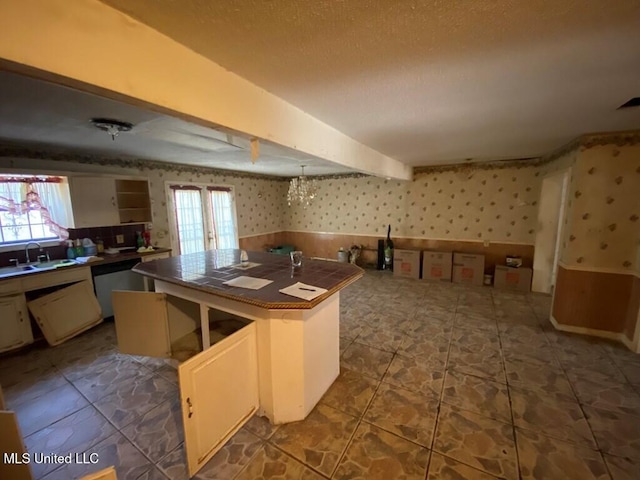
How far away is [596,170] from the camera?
107 inches

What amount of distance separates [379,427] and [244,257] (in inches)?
74.7

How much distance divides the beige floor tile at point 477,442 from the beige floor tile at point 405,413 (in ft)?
0.23

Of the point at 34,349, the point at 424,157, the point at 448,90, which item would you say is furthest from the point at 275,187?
the point at 448,90

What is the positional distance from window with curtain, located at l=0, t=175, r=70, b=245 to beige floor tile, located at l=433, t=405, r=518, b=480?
15.4ft

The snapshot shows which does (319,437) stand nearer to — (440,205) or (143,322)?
(143,322)

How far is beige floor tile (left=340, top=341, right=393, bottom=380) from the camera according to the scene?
2.39 meters

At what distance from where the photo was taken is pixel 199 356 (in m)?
1.47

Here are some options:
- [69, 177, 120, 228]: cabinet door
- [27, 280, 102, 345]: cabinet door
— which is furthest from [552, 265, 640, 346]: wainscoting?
[69, 177, 120, 228]: cabinet door

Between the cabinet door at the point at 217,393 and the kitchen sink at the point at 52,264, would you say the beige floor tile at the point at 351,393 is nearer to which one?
the cabinet door at the point at 217,393

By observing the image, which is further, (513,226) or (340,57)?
(513,226)

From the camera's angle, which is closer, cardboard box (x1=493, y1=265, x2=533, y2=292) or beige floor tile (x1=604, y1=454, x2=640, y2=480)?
beige floor tile (x1=604, y1=454, x2=640, y2=480)

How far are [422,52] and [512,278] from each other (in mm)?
4571

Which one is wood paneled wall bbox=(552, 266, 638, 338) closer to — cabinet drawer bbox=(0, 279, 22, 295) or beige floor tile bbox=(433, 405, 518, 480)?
beige floor tile bbox=(433, 405, 518, 480)

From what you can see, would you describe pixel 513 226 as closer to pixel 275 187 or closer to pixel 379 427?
pixel 379 427
